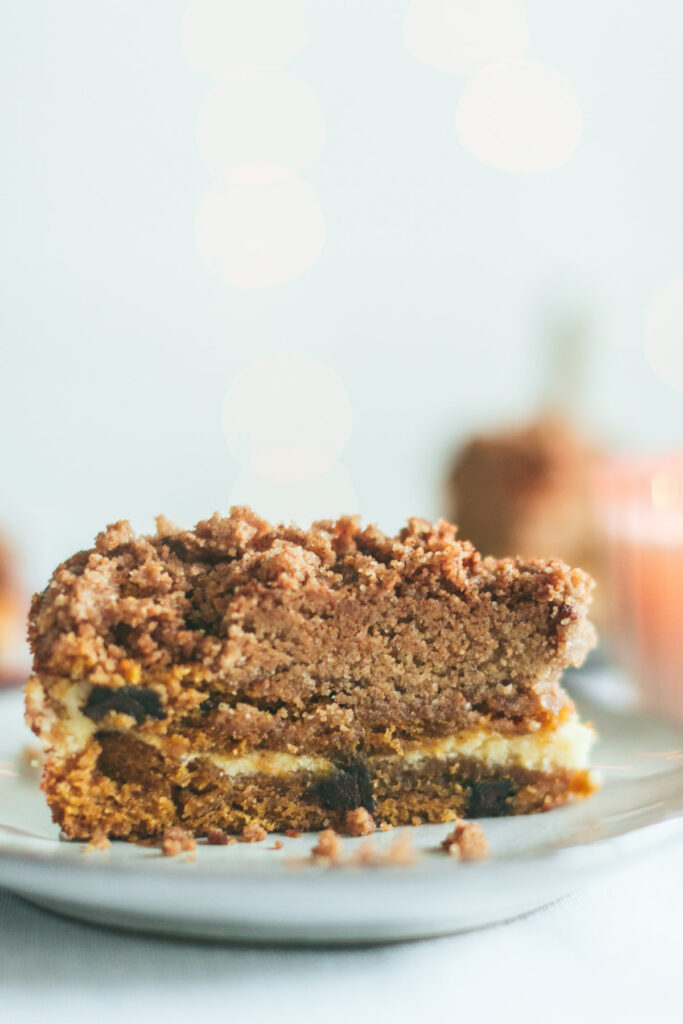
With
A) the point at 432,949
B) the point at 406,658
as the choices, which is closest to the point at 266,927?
the point at 432,949

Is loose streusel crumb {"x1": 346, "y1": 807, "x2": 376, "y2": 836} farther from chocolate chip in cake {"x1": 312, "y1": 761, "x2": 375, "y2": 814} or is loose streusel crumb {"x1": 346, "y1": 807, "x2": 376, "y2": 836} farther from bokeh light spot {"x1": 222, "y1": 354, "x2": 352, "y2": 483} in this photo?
bokeh light spot {"x1": 222, "y1": 354, "x2": 352, "y2": 483}

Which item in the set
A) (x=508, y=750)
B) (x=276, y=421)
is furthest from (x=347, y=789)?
(x=276, y=421)

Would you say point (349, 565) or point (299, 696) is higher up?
point (349, 565)

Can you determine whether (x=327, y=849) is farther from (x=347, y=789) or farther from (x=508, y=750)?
(x=508, y=750)

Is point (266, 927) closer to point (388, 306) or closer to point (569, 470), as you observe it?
point (569, 470)

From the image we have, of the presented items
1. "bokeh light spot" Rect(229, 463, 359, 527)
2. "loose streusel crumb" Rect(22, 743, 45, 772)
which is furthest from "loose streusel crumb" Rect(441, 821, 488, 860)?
"bokeh light spot" Rect(229, 463, 359, 527)
